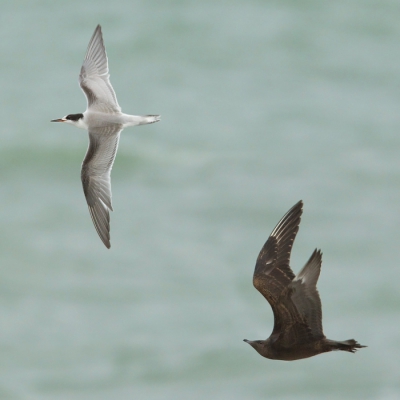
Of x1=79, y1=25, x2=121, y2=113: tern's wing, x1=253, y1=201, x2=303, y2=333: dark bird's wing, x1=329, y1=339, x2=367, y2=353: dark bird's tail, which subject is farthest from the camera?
x1=79, y1=25, x2=121, y2=113: tern's wing

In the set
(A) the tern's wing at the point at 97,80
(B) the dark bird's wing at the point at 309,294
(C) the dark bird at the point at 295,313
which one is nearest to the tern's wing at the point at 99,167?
(A) the tern's wing at the point at 97,80

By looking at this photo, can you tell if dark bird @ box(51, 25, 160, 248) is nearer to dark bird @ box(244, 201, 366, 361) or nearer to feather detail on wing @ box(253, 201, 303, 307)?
feather detail on wing @ box(253, 201, 303, 307)

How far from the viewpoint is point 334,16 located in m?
34.0

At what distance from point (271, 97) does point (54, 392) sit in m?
10.4

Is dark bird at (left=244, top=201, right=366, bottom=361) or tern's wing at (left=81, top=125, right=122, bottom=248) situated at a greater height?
tern's wing at (left=81, top=125, right=122, bottom=248)

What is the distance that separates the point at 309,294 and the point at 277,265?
111cm

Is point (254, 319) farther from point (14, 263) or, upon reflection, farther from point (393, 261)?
point (14, 263)

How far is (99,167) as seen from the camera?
16.8 m

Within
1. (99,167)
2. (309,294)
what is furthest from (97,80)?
(309,294)

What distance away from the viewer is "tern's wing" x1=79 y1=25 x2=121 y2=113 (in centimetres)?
1712

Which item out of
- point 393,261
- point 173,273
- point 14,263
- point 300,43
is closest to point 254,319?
point 173,273

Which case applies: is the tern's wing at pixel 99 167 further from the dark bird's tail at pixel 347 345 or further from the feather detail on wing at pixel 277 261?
the dark bird's tail at pixel 347 345

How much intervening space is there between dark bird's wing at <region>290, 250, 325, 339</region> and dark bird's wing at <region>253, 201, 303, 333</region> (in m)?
0.29

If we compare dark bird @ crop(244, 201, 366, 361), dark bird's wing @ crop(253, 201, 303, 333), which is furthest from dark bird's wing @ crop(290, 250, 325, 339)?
dark bird's wing @ crop(253, 201, 303, 333)
